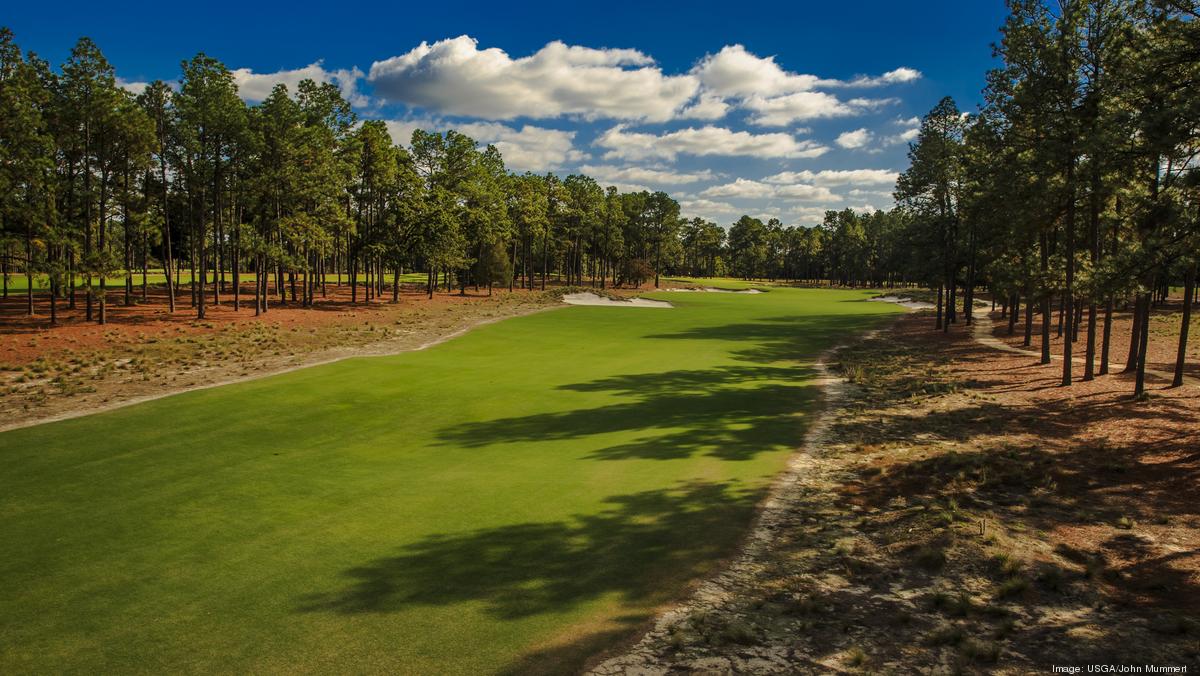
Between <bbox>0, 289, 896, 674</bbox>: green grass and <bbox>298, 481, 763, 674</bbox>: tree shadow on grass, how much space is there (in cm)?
5

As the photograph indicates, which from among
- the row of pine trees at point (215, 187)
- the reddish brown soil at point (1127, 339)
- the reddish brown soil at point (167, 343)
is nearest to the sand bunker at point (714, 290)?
the row of pine trees at point (215, 187)

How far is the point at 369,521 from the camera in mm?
11734

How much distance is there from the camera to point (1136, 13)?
18.7 m

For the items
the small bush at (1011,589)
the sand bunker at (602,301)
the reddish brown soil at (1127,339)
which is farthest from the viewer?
the sand bunker at (602,301)

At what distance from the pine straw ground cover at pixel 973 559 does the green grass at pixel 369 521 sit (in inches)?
54.2

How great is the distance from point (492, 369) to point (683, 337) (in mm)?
19697

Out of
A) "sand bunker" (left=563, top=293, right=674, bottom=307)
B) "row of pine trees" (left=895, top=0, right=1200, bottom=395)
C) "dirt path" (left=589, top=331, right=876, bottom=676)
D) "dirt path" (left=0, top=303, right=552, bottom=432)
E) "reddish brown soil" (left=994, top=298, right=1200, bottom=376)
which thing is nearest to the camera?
"dirt path" (left=589, top=331, right=876, bottom=676)

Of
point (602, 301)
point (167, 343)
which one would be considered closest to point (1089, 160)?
point (167, 343)

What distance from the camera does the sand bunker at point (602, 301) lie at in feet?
242

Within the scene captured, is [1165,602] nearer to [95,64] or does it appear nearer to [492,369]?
[492,369]

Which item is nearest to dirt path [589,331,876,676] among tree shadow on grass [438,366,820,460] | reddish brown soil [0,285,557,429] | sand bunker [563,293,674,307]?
tree shadow on grass [438,366,820,460]

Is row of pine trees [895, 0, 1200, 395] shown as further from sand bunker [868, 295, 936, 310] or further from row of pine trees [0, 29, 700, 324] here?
row of pine trees [0, 29, 700, 324]

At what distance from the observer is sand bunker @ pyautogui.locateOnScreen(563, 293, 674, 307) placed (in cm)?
7362

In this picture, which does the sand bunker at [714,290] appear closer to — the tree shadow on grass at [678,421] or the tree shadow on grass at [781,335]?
the tree shadow on grass at [781,335]
